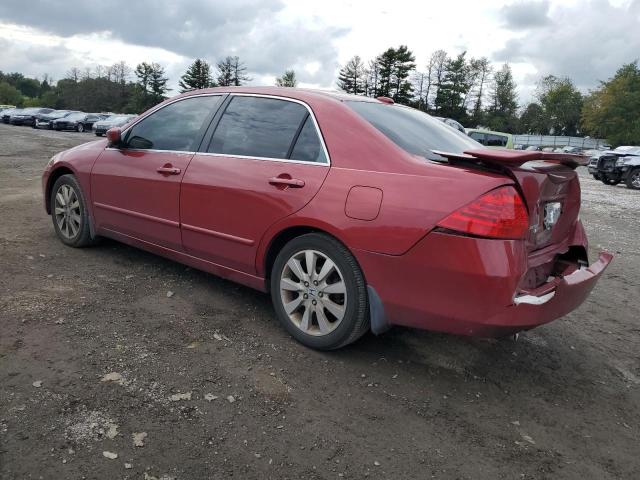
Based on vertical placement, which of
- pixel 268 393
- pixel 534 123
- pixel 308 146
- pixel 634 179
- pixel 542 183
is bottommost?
pixel 268 393

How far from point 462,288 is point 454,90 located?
87.9 metres

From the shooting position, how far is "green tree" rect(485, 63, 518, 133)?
92250mm

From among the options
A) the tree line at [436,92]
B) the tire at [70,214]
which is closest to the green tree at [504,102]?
the tree line at [436,92]

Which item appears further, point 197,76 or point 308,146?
point 197,76

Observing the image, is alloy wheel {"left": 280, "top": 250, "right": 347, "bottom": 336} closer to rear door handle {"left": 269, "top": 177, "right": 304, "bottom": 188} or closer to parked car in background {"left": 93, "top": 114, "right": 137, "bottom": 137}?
rear door handle {"left": 269, "top": 177, "right": 304, "bottom": 188}

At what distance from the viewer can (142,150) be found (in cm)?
443

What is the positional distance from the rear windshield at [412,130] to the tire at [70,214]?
2.85 meters

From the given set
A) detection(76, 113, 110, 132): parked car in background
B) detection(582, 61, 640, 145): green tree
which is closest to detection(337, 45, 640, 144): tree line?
detection(582, 61, 640, 145): green tree

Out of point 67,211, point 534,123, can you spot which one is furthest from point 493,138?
point 534,123

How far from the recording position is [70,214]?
A: 5.14 m

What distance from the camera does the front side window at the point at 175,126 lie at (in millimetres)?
4105

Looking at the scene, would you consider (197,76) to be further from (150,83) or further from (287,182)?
(287,182)

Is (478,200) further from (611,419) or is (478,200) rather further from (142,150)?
(142,150)

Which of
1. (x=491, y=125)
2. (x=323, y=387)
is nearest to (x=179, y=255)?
(x=323, y=387)
